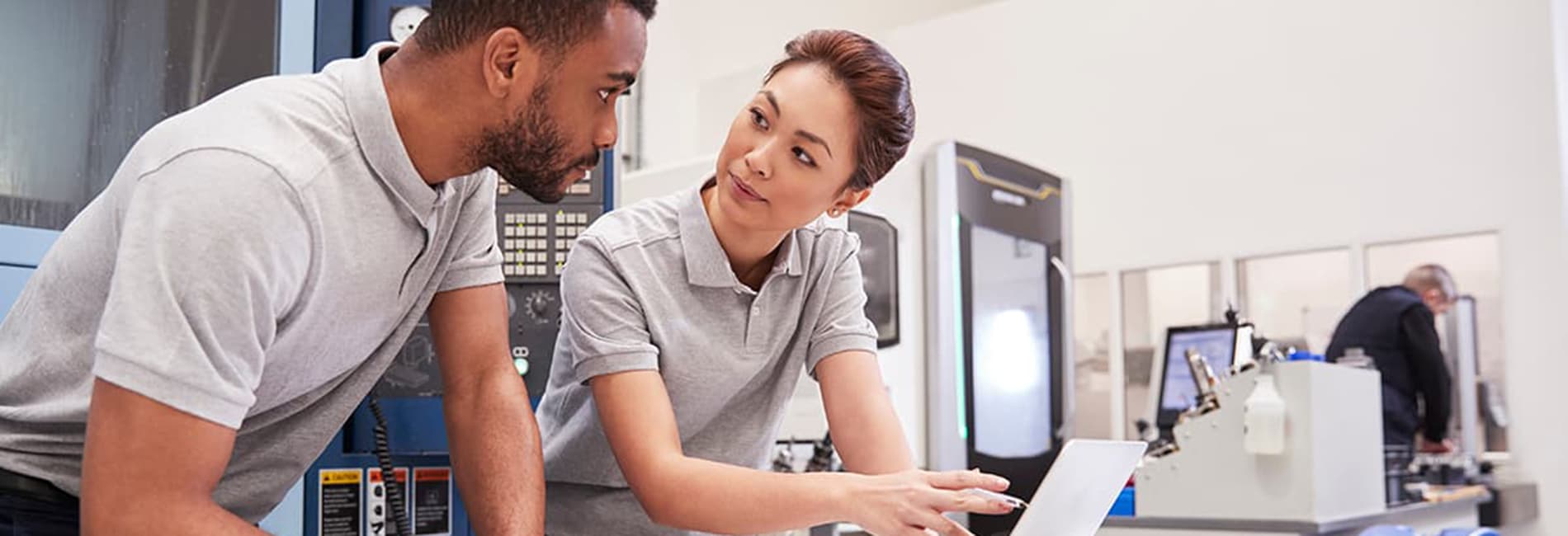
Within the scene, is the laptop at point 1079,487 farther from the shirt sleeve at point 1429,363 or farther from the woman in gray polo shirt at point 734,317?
the shirt sleeve at point 1429,363

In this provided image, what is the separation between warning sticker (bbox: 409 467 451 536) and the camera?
5.93 ft

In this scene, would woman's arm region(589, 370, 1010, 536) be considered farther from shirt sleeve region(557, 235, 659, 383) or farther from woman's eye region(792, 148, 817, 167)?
woman's eye region(792, 148, 817, 167)

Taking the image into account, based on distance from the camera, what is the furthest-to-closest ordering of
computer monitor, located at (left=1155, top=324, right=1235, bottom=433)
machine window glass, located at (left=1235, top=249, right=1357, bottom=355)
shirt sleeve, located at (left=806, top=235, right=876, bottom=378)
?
machine window glass, located at (left=1235, top=249, right=1357, bottom=355)
computer monitor, located at (left=1155, top=324, right=1235, bottom=433)
shirt sleeve, located at (left=806, top=235, right=876, bottom=378)

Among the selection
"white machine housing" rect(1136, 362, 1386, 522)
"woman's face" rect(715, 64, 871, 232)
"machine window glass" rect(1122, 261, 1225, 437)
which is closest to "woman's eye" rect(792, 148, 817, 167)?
"woman's face" rect(715, 64, 871, 232)

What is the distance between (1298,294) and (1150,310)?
702mm

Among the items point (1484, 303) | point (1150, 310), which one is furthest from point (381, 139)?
point (1150, 310)

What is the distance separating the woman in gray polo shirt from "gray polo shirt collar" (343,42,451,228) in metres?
0.28

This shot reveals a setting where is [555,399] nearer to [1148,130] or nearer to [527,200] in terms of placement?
[527,200]

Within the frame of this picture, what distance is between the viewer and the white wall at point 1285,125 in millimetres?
5262

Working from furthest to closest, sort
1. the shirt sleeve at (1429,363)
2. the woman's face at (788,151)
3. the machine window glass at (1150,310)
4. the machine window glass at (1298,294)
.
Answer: the machine window glass at (1150,310) < the machine window glass at (1298,294) < the shirt sleeve at (1429,363) < the woman's face at (788,151)

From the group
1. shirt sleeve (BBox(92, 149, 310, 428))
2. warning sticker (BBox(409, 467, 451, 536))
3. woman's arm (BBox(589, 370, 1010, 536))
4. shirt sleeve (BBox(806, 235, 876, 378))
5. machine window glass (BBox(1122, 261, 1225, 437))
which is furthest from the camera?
machine window glass (BBox(1122, 261, 1225, 437))

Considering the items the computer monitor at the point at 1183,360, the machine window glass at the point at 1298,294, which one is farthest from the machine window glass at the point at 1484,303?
the computer monitor at the point at 1183,360

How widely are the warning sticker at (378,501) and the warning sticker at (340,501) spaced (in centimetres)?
1

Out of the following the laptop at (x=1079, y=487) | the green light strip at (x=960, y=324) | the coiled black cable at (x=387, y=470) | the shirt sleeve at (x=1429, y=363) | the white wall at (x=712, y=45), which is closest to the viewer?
the laptop at (x=1079, y=487)
